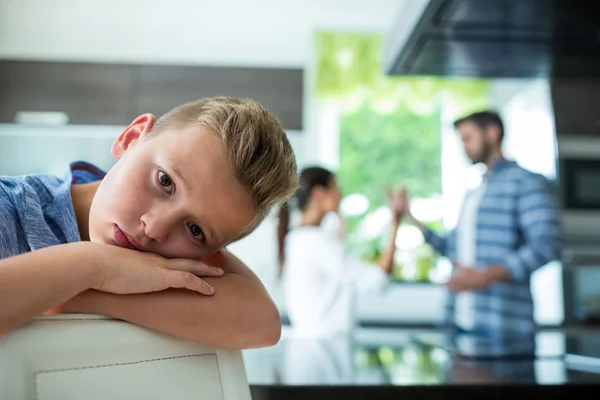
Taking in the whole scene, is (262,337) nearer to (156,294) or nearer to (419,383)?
(156,294)

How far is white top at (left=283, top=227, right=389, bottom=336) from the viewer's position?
2.10 m

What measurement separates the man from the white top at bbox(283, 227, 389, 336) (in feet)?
1.28

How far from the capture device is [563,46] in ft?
4.81

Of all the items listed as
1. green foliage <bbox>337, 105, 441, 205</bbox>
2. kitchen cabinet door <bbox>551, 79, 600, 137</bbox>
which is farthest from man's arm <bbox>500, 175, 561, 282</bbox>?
green foliage <bbox>337, 105, 441, 205</bbox>

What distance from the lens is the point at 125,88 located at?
3.45 meters

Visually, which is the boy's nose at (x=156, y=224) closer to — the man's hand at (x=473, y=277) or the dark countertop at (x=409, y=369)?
the dark countertop at (x=409, y=369)

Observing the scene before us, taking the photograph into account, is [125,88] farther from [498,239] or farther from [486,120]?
[498,239]

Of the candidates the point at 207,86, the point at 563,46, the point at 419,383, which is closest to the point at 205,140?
the point at 419,383

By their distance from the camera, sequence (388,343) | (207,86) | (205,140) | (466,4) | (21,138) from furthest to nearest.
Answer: (207,86) → (21,138) → (388,343) → (466,4) → (205,140)

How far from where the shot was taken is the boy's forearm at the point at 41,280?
0.39 meters

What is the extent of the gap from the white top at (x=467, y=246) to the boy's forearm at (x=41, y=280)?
1801 mm

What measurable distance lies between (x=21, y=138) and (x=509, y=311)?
9.02 ft

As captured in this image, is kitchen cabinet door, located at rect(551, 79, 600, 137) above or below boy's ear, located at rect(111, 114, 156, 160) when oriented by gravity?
→ above

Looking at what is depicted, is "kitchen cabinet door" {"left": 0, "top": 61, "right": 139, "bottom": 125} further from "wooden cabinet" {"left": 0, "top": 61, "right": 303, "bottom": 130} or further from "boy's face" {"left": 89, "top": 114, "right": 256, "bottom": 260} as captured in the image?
"boy's face" {"left": 89, "top": 114, "right": 256, "bottom": 260}
